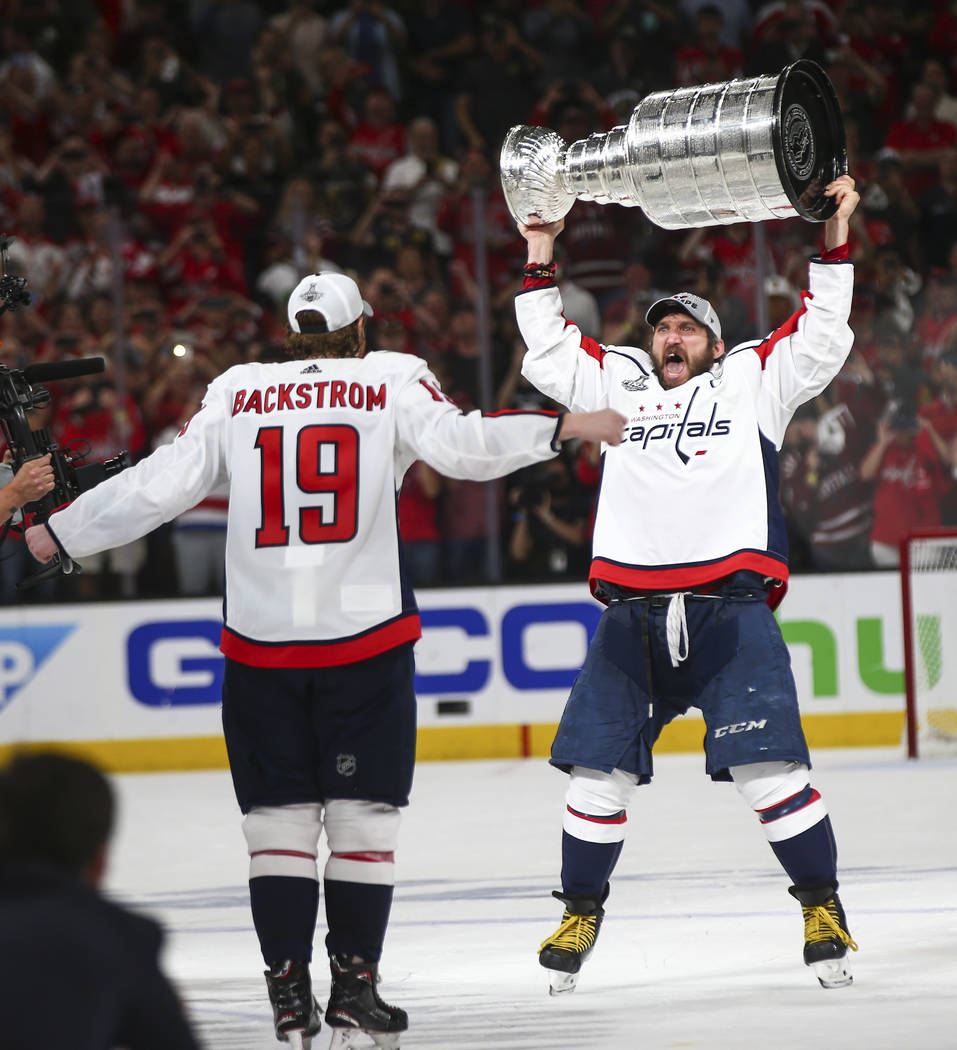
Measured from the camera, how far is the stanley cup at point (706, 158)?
14.1 ft

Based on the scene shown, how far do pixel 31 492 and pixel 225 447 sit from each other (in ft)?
1.39

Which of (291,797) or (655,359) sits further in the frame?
(655,359)

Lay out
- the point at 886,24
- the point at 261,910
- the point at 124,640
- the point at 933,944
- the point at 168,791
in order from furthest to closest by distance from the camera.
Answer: the point at 886,24 < the point at 124,640 < the point at 168,791 < the point at 933,944 < the point at 261,910

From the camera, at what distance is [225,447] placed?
3.82 metres

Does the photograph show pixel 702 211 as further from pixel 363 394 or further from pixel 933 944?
pixel 933 944

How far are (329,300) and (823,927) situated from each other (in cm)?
181

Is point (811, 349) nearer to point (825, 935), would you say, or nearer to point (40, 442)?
point (825, 935)

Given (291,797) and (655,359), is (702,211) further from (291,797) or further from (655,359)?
(291,797)

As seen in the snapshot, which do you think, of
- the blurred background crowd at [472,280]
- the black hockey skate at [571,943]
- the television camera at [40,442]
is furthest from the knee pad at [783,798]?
the blurred background crowd at [472,280]

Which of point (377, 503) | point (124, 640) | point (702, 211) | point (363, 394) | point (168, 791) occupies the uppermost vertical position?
point (702, 211)

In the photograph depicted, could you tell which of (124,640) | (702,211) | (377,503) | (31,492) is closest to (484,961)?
(377,503)

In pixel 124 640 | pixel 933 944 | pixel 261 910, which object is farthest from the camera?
pixel 124 640

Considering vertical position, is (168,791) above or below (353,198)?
below

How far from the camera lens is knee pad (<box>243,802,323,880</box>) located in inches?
143
